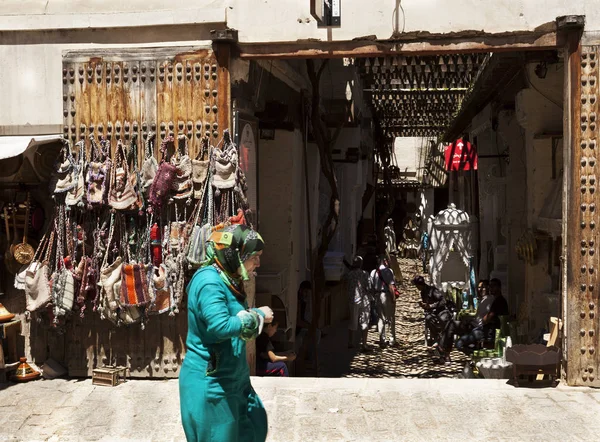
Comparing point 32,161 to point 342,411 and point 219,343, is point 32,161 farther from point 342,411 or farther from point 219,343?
point 219,343

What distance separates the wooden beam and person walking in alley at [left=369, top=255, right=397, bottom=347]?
6211mm

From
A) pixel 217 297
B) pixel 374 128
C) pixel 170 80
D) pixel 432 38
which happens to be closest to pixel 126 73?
pixel 170 80

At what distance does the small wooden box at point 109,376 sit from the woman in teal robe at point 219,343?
3.07 m

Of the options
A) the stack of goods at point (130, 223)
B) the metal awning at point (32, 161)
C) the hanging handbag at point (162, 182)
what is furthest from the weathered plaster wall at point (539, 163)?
the metal awning at point (32, 161)

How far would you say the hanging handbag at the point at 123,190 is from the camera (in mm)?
7523

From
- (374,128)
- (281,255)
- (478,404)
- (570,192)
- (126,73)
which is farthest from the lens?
(374,128)

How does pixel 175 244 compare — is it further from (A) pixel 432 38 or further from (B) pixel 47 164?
(A) pixel 432 38

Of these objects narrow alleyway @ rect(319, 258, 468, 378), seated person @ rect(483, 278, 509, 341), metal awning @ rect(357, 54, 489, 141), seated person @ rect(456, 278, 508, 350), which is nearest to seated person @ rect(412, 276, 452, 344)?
narrow alleyway @ rect(319, 258, 468, 378)

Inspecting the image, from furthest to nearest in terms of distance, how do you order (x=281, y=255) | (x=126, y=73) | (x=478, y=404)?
1. (x=281, y=255)
2. (x=126, y=73)
3. (x=478, y=404)

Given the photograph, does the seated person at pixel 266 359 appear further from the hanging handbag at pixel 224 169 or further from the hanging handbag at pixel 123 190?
the hanging handbag at pixel 123 190

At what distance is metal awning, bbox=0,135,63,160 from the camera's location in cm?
723

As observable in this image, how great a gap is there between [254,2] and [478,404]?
3.99m

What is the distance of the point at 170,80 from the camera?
7.63 m

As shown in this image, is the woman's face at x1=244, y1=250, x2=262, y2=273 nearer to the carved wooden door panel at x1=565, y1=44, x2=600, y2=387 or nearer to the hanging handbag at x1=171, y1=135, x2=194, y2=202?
the hanging handbag at x1=171, y1=135, x2=194, y2=202
